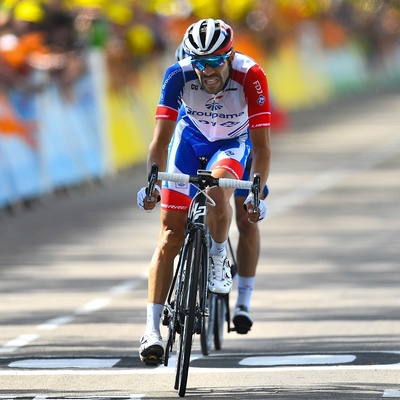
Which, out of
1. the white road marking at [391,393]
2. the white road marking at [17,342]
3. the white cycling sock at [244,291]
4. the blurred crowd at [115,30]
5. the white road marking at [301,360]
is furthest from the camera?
the blurred crowd at [115,30]

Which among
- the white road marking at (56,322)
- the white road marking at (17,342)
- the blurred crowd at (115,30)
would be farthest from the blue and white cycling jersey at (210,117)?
the blurred crowd at (115,30)

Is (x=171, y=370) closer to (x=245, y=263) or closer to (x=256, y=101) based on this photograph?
(x=245, y=263)

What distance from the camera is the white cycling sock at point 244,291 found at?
1041 centimetres

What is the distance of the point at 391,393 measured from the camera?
8.38 meters

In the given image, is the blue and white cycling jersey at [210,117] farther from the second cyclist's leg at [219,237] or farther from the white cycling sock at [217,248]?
the white cycling sock at [217,248]

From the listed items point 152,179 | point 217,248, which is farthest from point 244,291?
point 152,179

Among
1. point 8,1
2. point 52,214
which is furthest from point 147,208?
point 8,1

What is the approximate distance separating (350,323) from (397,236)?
6.82m

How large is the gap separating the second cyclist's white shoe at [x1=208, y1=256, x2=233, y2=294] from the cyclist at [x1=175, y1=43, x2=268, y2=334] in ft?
3.57

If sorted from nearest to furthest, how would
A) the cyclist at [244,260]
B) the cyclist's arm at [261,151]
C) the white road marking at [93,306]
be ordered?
1. the cyclist's arm at [261,151]
2. the cyclist at [244,260]
3. the white road marking at [93,306]

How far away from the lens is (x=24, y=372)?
9.38 m

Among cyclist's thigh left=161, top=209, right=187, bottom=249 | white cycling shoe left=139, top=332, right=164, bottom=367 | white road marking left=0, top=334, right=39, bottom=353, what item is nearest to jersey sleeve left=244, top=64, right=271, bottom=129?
cyclist's thigh left=161, top=209, right=187, bottom=249

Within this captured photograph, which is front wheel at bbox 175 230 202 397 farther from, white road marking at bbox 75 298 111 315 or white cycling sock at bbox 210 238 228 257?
white road marking at bbox 75 298 111 315

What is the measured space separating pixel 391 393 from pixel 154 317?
1477 millimetres
